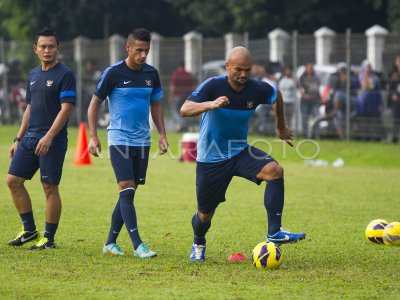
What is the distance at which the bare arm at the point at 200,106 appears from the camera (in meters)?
8.91

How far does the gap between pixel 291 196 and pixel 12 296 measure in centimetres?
900

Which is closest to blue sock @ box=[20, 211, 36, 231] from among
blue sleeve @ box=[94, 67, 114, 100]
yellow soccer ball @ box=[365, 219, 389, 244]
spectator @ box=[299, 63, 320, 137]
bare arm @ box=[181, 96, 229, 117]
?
blue sleeve @ box=[94, 67, 114, 100]

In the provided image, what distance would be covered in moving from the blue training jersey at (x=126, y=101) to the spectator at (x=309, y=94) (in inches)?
594

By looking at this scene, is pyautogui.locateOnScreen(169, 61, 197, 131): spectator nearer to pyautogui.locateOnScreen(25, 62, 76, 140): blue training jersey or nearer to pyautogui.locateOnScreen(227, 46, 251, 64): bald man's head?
pyautogui.locateOnScreen(25, 62, 76, 140): blue training jersey

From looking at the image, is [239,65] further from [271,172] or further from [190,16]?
[190,16]

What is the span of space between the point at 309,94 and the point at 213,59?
14.9 feet

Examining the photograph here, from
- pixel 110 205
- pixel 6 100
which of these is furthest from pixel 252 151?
pixel 6 100

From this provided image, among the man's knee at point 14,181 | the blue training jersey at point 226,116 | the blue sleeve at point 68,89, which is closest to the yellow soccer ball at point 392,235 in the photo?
the blue training jersey at point 226,116

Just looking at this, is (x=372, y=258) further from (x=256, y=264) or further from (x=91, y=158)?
(x=91, y=158)

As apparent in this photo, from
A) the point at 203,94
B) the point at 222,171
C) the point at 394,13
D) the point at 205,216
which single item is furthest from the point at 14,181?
the point at 394,13

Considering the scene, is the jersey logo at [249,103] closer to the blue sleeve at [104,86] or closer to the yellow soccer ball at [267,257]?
the yellow soccer ball at [267,257]

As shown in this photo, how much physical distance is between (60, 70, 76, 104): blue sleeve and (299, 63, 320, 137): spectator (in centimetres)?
1513

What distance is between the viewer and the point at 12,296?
8.05 meters

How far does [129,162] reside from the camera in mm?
10266
